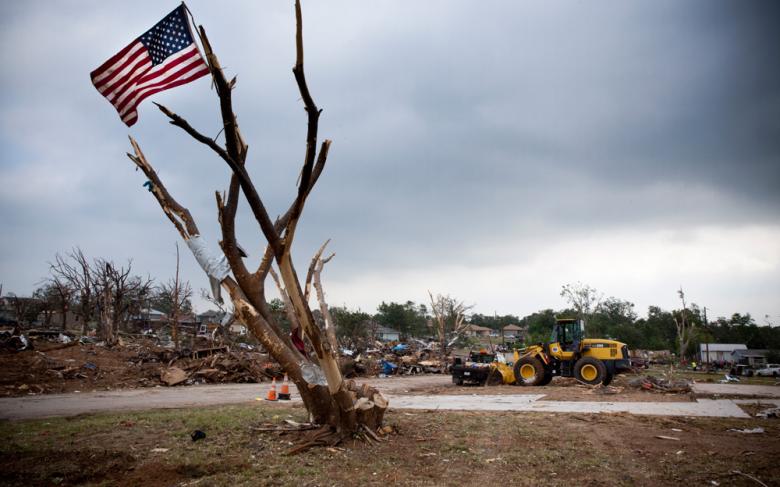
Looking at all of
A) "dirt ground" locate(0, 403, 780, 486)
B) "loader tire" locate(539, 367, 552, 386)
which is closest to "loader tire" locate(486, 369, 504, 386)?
"loader tire" locate(539, 367, 552, 386)

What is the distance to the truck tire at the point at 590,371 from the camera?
1788 centimetres

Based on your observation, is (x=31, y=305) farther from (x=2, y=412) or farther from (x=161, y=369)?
(x=2, y=412)

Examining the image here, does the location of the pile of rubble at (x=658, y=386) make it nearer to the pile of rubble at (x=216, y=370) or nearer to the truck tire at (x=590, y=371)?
the truck tire at (x=590, y=371)

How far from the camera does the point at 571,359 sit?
1936 centimetres

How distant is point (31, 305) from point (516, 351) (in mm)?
46509

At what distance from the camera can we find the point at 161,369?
72.2 ft

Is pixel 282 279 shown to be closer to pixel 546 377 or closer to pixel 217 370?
pixel 546 377

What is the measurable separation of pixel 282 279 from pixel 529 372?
49.6ft

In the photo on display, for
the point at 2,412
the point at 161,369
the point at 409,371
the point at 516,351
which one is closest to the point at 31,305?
the point at 161,369

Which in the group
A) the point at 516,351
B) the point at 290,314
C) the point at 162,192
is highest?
the point at 162,192

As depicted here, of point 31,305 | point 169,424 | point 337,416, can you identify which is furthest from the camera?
point 31,305

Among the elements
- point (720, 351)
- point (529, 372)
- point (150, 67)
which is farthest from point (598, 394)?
point (720, 351)

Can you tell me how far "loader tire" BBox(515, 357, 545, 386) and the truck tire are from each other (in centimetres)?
132

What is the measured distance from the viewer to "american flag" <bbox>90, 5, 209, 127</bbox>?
6.52 m
